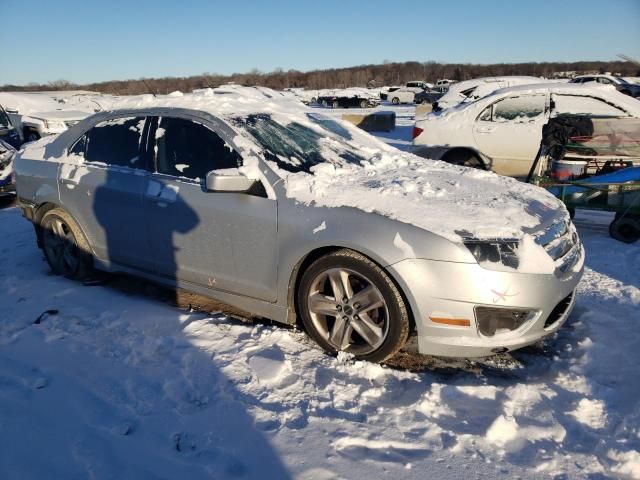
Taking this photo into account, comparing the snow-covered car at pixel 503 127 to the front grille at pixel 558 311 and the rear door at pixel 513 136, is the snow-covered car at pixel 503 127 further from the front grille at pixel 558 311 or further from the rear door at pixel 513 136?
the front grille at pixel 558 311

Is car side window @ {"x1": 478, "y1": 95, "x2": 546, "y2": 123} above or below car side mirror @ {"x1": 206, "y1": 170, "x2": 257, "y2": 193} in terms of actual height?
above

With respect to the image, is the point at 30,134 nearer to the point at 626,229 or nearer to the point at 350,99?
the point at 626,229

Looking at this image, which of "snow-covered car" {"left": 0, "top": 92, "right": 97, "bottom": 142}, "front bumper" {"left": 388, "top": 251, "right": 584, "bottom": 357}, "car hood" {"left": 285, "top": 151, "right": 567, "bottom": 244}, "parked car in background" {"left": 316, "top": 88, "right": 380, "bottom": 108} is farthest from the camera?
"parked car in background" {"left": 316, "top": 88, "right": 380, "bottom": 108}

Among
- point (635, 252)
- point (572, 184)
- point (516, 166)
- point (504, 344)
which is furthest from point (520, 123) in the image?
point (504, 344)

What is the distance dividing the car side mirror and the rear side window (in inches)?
39.2

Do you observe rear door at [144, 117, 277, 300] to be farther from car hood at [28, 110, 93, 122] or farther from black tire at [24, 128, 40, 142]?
black tire at [24, 128, 40, 142]

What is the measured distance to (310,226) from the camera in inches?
117

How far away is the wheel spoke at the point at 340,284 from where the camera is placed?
116 inches

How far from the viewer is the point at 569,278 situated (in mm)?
2957

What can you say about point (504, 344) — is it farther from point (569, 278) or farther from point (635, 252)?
point (635, 252)

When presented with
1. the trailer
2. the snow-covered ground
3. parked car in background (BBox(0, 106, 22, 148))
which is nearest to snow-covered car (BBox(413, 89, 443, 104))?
parked car in background (BBox(0, 106, 22, 148))

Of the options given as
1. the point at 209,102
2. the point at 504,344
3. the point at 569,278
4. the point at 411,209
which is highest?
the point at 209,102

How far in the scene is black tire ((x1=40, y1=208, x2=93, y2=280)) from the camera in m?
4.23

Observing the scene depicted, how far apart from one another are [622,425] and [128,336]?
116 inches
